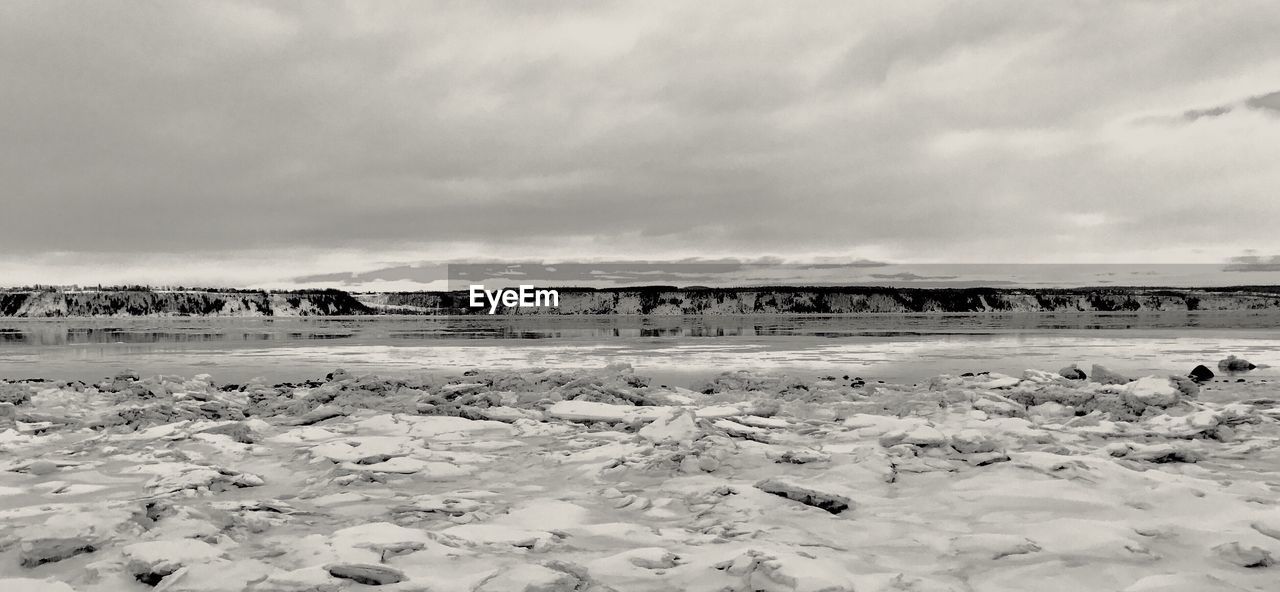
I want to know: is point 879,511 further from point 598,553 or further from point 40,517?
point 40,517

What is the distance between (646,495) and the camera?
198 inches

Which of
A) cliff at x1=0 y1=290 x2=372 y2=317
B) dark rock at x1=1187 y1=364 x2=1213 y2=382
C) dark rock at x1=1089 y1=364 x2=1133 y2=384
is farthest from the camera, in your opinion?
cliff at x1=0 y1=290 x2=372 y2=317

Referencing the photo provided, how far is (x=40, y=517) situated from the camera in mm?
4453

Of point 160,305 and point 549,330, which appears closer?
point 549,330

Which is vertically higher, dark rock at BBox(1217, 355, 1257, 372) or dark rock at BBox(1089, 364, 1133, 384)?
dark rock at BBox(1089, 364, 1133, 384)

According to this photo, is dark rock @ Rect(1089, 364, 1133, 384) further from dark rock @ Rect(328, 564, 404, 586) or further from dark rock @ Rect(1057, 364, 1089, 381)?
dark rock @ Rect(328, 564, 404, 586)

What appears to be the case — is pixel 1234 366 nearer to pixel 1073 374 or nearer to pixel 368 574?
pixel 1073 374

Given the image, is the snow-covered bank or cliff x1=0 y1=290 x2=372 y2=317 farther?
cliff x1=0 y1=290 x2=372 y2=317

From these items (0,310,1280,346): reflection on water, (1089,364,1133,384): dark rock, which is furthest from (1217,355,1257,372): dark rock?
(0,310,1280,346): reflection on water

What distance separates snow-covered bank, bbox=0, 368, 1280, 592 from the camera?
347cm

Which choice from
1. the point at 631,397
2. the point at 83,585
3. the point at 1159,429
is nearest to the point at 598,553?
the point at 83,585

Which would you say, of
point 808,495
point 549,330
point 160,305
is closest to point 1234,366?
point 808,495

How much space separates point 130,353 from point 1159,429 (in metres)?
27.0

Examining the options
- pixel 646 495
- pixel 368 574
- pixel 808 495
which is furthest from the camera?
pixel 646 495
